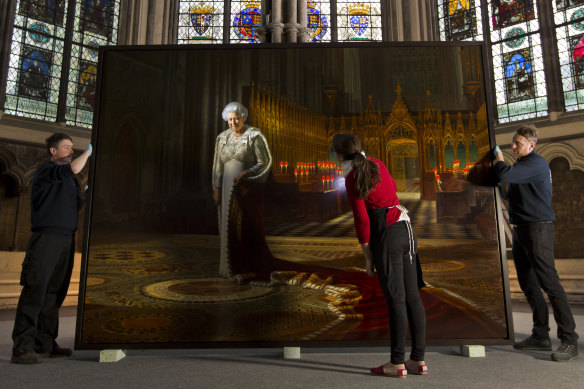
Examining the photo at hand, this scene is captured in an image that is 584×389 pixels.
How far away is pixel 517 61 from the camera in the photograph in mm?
7242

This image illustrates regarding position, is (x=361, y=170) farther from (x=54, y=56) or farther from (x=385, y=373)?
(x=54, y=56)

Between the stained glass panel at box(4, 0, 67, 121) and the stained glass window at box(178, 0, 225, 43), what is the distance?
232 cm

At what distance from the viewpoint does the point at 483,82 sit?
302 centimetres

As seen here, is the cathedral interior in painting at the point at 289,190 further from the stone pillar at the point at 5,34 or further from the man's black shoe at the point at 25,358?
the stone pillar at the point at 5,34

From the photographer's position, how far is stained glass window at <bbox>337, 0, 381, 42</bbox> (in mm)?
8680

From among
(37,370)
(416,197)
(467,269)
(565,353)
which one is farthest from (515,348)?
(37,370)

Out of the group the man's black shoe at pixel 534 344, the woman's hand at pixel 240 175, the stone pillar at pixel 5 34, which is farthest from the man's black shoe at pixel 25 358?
the stone pillar at pixel 5 34

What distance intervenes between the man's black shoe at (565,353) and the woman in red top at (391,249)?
3.16 feet

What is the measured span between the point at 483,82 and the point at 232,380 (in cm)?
271

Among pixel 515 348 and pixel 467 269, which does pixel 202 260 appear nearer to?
pixel 467 269

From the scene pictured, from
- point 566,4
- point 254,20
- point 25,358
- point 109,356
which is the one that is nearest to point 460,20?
point 566,4

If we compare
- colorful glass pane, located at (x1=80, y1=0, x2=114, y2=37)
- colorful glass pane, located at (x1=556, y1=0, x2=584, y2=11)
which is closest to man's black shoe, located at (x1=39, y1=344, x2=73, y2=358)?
colorful glass pane, located at (x1=80, y1=0, x2=114, y2=37)

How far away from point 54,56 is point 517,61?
27.8 ft

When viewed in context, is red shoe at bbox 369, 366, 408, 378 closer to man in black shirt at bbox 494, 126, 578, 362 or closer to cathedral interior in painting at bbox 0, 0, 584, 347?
cathedral interior in painting at bbox 0, 0, 584, 347
